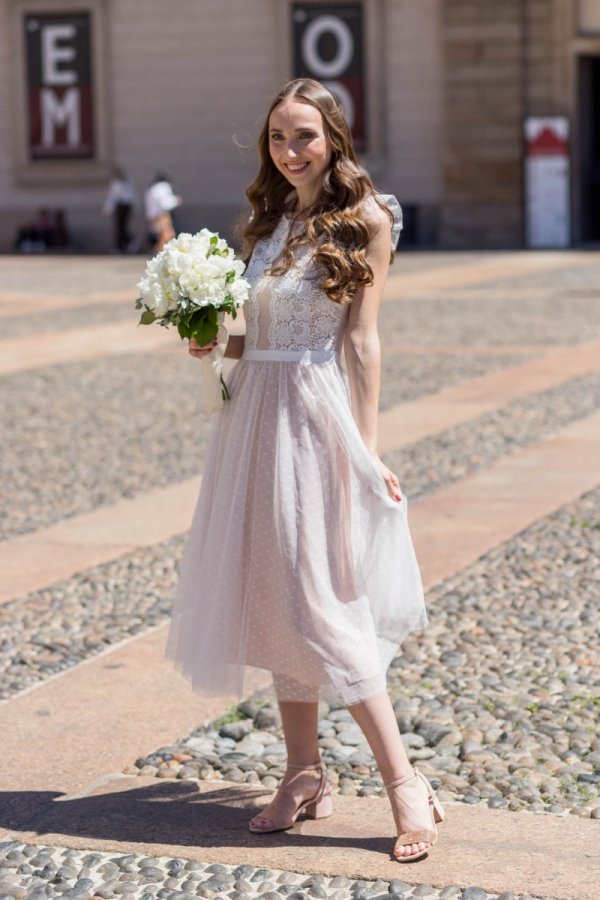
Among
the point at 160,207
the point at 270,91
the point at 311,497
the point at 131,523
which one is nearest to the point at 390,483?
the point at 311,497

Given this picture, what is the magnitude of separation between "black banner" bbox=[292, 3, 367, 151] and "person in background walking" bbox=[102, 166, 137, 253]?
3528 millimetres

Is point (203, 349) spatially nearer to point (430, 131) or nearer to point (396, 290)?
point (396, 290)

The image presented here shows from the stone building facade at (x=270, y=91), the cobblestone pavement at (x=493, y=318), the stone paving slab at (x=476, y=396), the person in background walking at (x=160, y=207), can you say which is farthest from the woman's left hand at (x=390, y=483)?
the stone building facade at (x=270, y=91)

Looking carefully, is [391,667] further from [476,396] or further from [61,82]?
[61,82]

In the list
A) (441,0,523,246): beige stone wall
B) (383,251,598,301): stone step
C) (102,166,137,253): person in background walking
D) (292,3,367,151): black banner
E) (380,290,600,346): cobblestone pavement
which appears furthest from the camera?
(102,166,137,253): person in background walking

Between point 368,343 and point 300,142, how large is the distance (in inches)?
18.2

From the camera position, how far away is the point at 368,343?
350 centimetres

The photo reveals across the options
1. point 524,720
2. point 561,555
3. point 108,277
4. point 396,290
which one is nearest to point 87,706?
point 524,720

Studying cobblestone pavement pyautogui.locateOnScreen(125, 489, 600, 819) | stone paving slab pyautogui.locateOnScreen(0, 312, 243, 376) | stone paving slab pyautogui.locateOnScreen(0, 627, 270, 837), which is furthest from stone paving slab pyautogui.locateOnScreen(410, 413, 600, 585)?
stone paving slab pyautogui.locateOnScreen(0, 312, 243, 376)

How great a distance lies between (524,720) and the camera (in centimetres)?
438

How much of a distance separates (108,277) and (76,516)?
14.9 metres

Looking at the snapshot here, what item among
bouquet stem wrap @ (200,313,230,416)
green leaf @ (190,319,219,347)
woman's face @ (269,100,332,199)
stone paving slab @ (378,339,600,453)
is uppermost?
woman's face @ (269,100,332,199)

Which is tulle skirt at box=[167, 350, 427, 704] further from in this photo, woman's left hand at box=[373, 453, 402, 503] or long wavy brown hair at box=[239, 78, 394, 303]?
long wavy brown hair at box=[239, 78, 394, 303]

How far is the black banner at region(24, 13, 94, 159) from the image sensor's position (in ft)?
92.4
